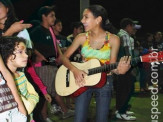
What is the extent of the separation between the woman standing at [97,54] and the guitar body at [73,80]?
5 cm

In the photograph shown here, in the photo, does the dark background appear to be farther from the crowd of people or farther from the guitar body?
the guitar body

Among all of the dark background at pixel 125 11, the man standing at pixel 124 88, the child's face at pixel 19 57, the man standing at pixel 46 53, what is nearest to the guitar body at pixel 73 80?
the man standing at pixel 46 53

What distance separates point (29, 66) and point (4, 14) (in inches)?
22.0

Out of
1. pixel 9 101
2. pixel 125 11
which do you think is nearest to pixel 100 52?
pixel 9 101

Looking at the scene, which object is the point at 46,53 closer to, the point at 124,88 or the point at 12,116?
the point at 124,88

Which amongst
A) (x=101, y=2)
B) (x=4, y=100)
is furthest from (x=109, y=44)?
(x=101, y=2)

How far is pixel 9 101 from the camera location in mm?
2414

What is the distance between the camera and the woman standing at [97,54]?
363 cm

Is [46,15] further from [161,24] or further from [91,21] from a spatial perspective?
[161,24]

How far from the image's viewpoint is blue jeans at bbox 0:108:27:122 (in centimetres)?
237

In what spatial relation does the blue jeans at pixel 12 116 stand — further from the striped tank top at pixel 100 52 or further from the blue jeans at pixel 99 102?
the striped tank top at pixel 100 52

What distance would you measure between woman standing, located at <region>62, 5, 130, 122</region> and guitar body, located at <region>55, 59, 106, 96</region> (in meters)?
Result: 0.05

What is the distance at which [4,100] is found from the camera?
2.38m

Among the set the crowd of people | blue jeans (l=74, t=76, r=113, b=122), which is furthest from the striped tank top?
blue jeans (l=74, t=76, r=113, b=122)
